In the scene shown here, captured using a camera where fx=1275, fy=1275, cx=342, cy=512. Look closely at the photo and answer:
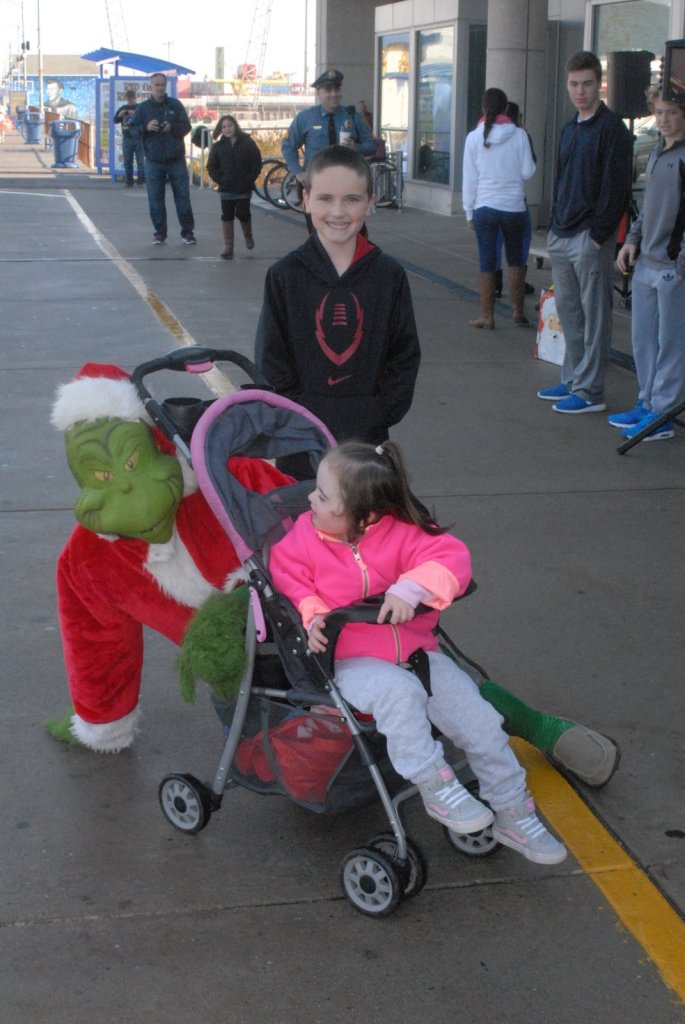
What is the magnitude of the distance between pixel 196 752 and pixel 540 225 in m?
14.7

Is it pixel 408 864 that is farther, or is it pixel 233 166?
pixel 233 166

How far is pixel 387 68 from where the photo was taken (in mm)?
22297

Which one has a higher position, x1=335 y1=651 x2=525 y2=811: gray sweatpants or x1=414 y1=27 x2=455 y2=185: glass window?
x1=414 y1=27 x2=455 y2=185: glass window

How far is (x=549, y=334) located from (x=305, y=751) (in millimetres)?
6733

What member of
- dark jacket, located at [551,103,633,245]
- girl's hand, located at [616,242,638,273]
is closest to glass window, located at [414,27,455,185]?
dark jacket, located at [551,103,633,245]

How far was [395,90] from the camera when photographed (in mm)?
22203

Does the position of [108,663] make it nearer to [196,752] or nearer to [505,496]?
[196,752]

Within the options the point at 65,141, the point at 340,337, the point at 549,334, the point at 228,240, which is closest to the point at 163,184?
the point at 228,240

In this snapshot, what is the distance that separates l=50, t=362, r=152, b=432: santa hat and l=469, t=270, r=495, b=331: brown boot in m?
6.93

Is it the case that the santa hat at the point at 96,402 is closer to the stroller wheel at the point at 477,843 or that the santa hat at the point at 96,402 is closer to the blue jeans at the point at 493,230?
the stroller wheel at the point at 477,843

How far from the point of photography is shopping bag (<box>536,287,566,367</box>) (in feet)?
30.0

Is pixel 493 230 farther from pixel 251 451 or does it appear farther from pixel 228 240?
pixel 251 451

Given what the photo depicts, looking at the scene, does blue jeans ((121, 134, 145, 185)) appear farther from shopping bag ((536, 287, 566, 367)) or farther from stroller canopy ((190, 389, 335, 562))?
stroller canopy ((190, 389, 335, 562))

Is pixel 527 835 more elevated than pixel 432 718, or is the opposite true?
pixel 432 718
